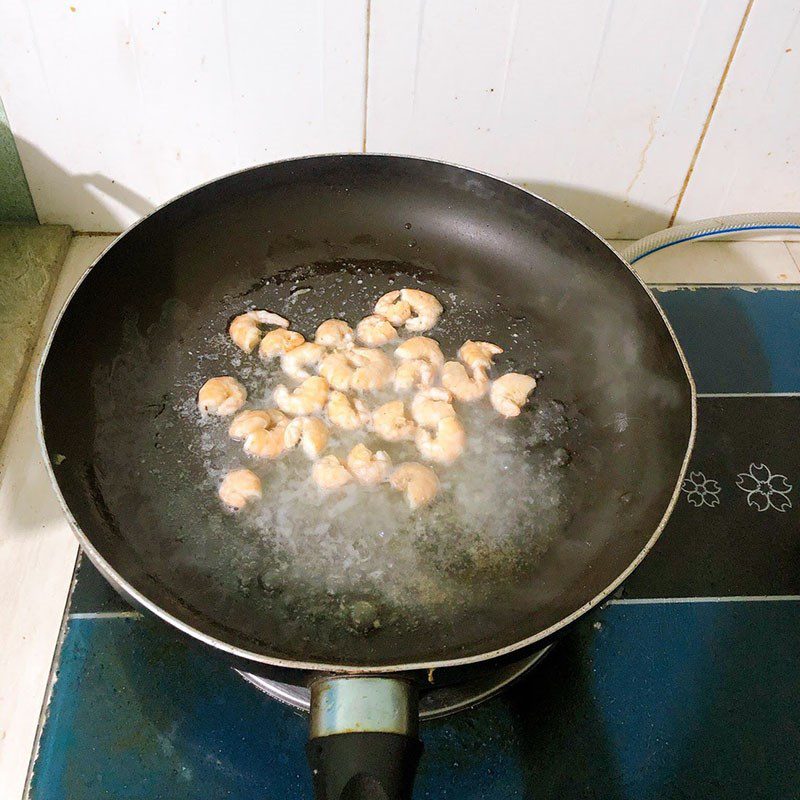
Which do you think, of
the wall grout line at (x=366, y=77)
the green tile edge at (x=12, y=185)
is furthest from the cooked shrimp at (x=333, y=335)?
the green tile edge at (x=12, y=185)

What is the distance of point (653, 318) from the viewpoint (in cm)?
88

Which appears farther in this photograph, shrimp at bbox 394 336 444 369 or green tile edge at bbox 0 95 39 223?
green tile edge at bbox 0 95 39 223

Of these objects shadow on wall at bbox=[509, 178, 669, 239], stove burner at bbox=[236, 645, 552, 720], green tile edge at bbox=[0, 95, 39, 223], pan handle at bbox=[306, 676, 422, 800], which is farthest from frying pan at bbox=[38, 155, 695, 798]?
green tile edge at bbox=[0, 95, 39, 223]

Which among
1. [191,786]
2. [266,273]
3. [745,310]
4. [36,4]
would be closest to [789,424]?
[745,310]

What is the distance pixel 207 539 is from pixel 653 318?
1.87 ft

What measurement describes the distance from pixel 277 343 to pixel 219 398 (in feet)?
0.36

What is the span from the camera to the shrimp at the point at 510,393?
0.87 metres

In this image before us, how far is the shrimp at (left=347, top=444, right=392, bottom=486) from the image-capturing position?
2.65 ft

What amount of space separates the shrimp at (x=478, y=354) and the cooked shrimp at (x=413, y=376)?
0.05m

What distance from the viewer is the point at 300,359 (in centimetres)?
90

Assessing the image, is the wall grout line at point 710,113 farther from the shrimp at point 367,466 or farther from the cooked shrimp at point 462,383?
the shrimp at point 367,466

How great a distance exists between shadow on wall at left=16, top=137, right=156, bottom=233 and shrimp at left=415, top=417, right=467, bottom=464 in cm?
64

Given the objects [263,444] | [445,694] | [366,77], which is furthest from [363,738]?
[366,77]

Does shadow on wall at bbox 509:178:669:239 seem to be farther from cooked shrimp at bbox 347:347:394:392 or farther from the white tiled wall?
cooked shrimp at bbox 347:347:394:392
